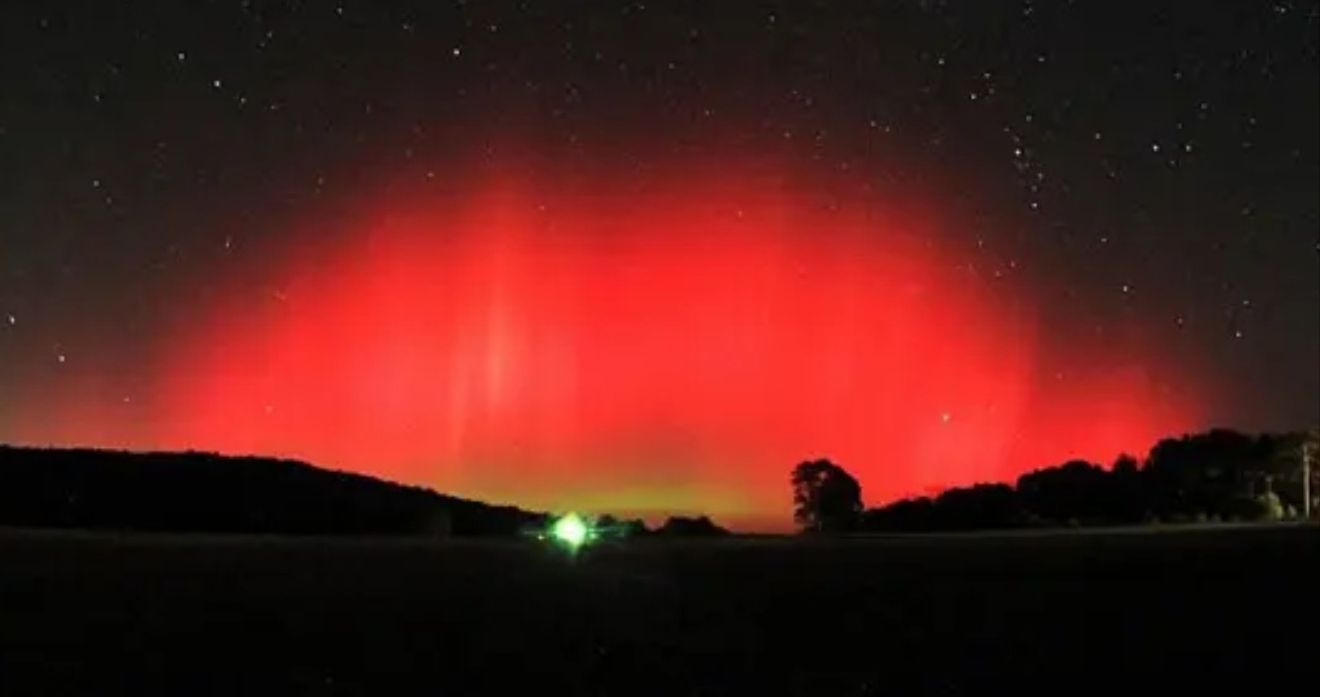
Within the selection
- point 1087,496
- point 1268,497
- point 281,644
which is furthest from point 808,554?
point 1268,497

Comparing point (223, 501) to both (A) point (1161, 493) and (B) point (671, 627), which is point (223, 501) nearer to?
(A) point (1161, 493)

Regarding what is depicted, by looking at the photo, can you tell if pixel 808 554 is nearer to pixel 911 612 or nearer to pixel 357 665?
pixel 911 612

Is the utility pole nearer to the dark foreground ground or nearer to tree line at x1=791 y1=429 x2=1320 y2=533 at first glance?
tree line at x1=791 y1=429 x2=1320 y2=533

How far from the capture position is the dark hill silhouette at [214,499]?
247 feet

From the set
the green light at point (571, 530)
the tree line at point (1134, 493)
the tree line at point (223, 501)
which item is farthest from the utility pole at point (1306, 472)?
the green light at point (571, 530)

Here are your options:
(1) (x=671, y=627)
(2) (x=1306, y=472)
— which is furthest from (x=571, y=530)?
(2) (x=1306, y=472)

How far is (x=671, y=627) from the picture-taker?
17156 mm

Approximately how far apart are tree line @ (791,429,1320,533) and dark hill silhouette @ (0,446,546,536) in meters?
18.7

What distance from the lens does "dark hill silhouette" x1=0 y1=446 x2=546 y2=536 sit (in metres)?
75.2

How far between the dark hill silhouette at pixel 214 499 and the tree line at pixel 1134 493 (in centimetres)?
1873

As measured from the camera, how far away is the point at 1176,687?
472 inches

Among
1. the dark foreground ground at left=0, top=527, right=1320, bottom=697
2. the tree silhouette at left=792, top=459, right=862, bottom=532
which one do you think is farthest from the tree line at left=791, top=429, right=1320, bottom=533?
the dark foreground ground at left=0, top=527, right=1320, bottom=697

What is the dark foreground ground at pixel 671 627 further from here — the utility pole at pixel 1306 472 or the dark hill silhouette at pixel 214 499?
the utility pole at pixel 1306 472

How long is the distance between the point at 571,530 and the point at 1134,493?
131ft
